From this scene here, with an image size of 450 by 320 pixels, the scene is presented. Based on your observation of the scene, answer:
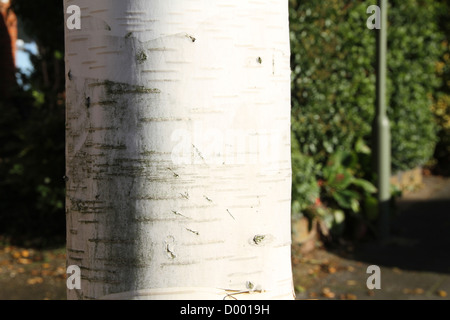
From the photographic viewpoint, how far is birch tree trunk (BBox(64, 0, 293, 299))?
5.57 feet

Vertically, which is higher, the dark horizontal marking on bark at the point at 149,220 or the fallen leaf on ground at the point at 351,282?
the dark horizontal marking on bark at the point at 149,220

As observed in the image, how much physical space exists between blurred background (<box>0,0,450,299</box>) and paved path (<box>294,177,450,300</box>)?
2 cm

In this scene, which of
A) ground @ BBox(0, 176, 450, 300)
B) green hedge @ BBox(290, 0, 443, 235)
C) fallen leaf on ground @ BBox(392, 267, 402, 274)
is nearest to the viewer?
ground @ BBox(0, 176, 450, 300)

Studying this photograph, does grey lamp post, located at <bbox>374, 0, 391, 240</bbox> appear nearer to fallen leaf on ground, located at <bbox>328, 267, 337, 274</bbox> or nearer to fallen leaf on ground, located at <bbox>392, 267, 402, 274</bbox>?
fallen leaf on ground, located at <bbox>392, 267, 402, 274</bbox>

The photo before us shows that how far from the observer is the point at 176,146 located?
5.59 feet

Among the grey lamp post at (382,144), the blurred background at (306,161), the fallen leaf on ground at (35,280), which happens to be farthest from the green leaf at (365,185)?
the fallen leaf on ground at (35,280)

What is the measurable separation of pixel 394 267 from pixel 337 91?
2184mm

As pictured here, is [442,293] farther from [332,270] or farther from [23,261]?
[23,261]

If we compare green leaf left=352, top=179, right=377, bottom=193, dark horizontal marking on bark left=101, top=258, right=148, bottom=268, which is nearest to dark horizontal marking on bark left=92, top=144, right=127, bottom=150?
dark horizontal marking on bark left=101, top=258, right=148, bottom=268

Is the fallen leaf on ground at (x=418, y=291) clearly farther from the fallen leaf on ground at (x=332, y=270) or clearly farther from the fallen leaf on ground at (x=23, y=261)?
the fallen leaf on ground at (x=23, y=261)

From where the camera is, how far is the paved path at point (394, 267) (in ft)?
16.0

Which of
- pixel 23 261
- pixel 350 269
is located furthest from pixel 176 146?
pixel 23 261
